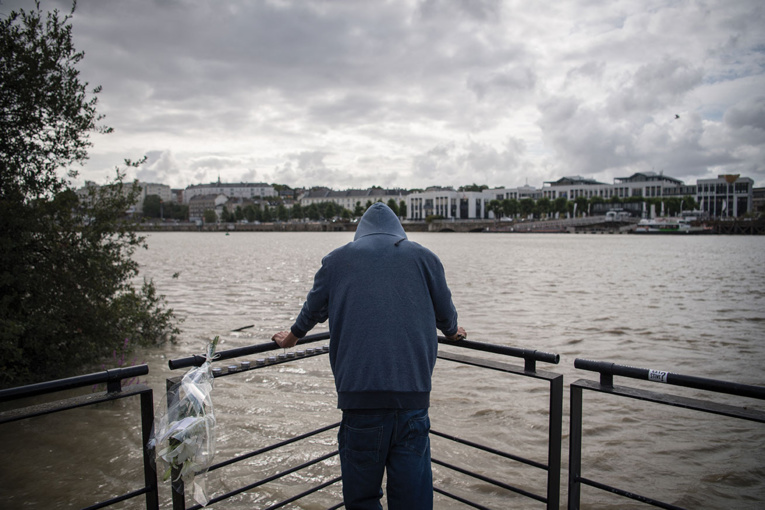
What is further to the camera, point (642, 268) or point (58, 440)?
point (642, 268)

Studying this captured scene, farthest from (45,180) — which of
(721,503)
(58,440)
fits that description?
(721,503)

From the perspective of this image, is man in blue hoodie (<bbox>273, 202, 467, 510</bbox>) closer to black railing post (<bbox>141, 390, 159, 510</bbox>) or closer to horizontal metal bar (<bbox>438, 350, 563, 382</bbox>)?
horizontal metal bar (<bbox>438, 350, 563, 382</bbox>)

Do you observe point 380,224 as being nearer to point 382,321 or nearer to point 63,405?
point 382,321

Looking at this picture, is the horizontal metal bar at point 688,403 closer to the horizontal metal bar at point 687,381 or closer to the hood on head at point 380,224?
the horizontal metal bar at point 687,381

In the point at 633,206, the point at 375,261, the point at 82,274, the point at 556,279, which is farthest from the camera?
the point at 633,206

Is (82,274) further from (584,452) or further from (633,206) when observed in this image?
(633,206)

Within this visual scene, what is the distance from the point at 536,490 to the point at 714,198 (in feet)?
663

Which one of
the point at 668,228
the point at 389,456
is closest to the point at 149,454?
the point at 389,456

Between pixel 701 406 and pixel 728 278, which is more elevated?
pixel 701 406

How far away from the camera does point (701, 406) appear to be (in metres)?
2.37

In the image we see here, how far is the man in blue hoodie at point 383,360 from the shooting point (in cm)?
253

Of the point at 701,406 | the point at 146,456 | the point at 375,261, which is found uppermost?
the point at 375,261

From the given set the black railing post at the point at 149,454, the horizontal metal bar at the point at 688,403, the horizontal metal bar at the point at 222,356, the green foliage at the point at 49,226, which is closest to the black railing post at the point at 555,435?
the horizontal metal bar at the point at 688,403

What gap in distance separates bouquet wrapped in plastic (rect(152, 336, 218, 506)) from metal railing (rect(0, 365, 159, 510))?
0.08 m
